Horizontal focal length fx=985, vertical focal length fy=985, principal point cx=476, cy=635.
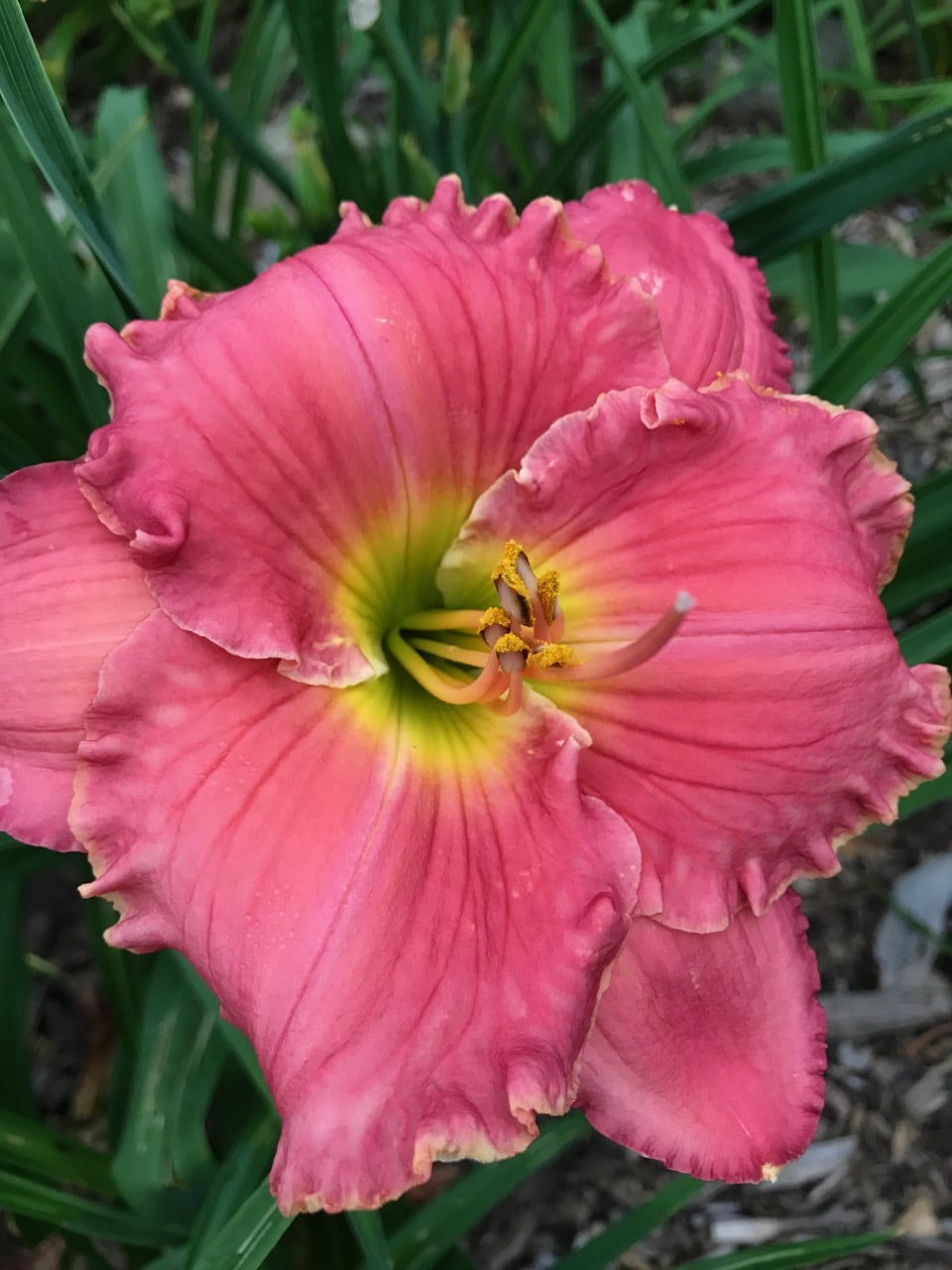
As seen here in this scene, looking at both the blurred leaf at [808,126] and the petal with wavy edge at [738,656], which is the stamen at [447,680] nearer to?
the petal with wavy edge at [738,656]

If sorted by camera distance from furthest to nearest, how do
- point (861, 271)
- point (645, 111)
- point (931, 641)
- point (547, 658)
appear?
point (861, 271), point (645, 111), point (931, 641), point (547, 658)

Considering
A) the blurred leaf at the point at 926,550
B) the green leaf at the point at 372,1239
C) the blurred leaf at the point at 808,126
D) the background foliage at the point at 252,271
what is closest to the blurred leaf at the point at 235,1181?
the background foliage at the point at 252,271

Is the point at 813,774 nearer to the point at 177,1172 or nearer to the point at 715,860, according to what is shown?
the point at 715,860

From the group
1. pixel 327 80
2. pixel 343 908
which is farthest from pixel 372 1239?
pixel 327 80

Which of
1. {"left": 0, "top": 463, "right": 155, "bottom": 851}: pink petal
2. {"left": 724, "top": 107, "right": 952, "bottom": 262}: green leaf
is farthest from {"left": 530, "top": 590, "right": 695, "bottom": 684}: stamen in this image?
{"left": 724, "top": 107, "right": 952, "bottom": 262}: green leaf

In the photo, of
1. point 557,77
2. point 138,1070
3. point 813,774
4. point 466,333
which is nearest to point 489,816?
point 813,774

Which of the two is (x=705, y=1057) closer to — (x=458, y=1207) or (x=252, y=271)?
(x=458, y=1207)

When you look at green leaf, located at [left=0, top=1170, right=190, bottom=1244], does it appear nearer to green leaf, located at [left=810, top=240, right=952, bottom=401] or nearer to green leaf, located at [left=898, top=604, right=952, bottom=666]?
green leaf, located at [left=898, top=604, right=952, bottom=666]
